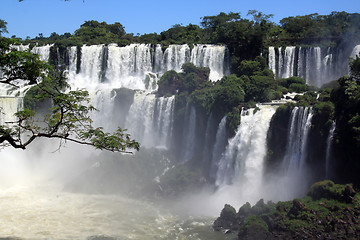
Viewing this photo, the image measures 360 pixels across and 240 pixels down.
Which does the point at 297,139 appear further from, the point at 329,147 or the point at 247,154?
the point at 247,154

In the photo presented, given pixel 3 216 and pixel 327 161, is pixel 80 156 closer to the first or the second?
pixel 3 216

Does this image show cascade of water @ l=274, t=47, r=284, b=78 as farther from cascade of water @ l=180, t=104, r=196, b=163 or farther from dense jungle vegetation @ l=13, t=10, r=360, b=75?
cascade of water @ l=180, t=104, r=196, b=163

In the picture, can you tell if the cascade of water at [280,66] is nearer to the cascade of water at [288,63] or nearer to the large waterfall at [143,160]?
the large waterfall at [143,160]

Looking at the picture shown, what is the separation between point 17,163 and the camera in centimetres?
3531

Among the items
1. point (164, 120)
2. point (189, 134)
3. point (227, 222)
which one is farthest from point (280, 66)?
point (227, 222)

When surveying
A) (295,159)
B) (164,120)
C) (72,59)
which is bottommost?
(295,159)

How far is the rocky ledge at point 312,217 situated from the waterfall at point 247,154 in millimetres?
4936

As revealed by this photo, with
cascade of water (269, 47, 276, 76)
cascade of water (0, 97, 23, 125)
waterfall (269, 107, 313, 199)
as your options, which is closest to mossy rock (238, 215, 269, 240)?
waterfall (269, 107, 313, 199)

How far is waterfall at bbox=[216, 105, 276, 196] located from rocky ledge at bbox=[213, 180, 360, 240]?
494 cm

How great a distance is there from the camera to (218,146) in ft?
101

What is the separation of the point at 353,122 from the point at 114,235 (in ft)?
44.8

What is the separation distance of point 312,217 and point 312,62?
22.6 metres

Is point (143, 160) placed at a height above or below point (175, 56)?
below

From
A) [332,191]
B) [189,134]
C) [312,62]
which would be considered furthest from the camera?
[312,62]
